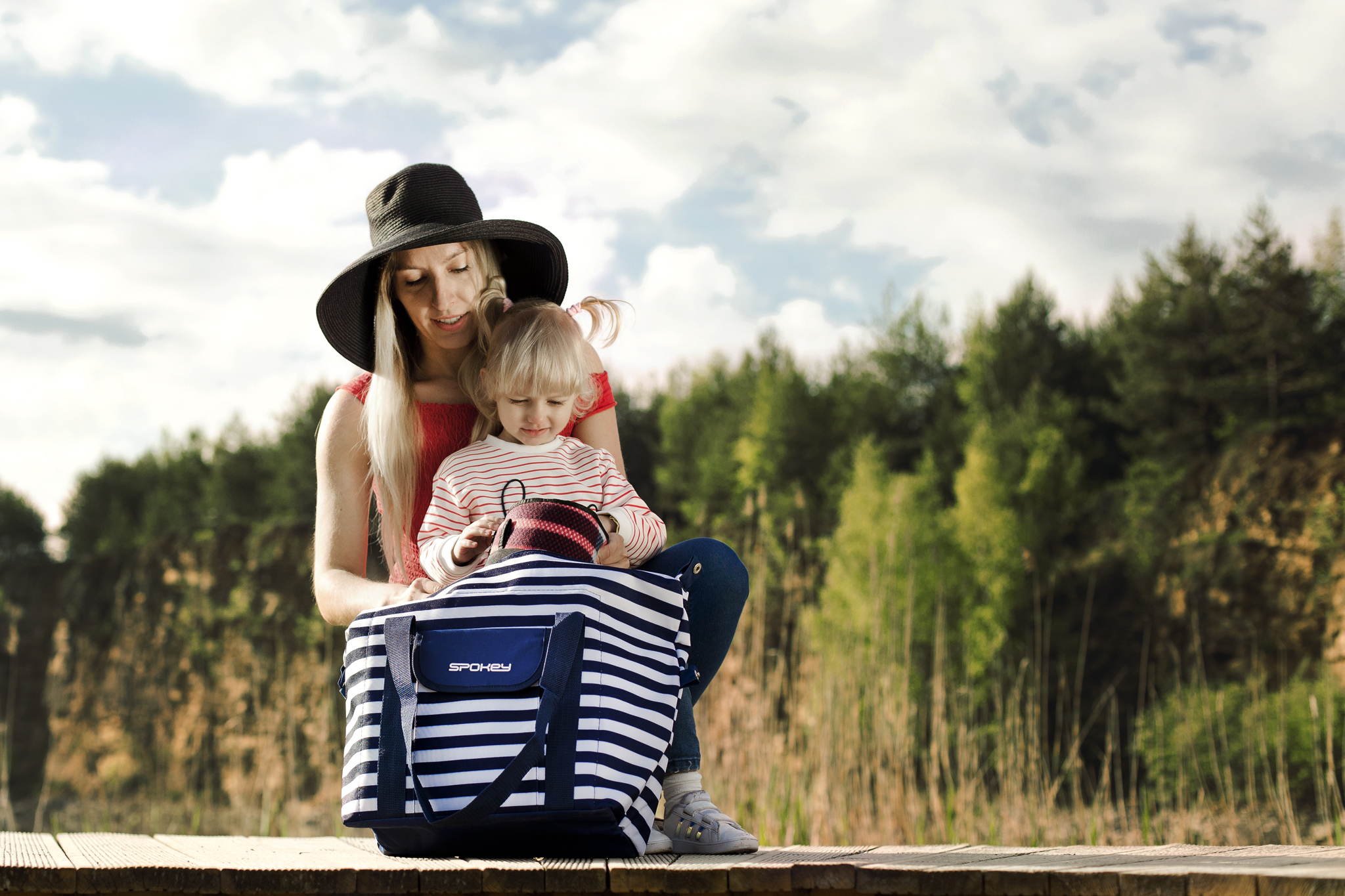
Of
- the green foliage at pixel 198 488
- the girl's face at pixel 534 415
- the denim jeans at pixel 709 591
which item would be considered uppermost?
the green foliage at pixel 198 488

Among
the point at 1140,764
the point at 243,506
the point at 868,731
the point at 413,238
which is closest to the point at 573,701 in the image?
the point at 413,238

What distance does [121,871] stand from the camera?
1179mm

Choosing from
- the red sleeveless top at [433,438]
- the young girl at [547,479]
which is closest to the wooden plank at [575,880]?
the young girl at [547,479]

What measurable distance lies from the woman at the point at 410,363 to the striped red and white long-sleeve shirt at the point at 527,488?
0.13m

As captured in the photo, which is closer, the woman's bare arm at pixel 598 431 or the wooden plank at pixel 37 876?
the wooden plank at pixel 37 876

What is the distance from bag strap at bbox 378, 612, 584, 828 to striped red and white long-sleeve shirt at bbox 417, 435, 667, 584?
0.68 ft

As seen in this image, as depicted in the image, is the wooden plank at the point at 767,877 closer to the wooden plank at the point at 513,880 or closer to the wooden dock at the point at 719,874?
the wooden dock at the point at 719,874

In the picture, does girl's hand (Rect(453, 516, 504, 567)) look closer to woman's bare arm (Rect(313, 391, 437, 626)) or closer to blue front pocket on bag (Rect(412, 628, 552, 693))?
blue front pocket on bag (Rect(412, 628, 552, 693))

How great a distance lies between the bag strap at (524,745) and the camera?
4.13ft

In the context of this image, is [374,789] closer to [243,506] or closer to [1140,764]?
[1140,764]

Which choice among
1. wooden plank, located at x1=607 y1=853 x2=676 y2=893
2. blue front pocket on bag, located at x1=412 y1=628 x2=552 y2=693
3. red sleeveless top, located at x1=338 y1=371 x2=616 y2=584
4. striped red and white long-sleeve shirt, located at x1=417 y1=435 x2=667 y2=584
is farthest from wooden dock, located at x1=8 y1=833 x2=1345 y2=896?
red sleeveless top, located at x1=338 y1=371 x2=616 y2=584

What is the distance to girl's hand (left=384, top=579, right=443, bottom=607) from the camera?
1450 mm

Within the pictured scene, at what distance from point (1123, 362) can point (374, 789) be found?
561 inches

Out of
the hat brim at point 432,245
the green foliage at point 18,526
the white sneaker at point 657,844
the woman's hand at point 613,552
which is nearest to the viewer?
the white sneaker at point 657,844
